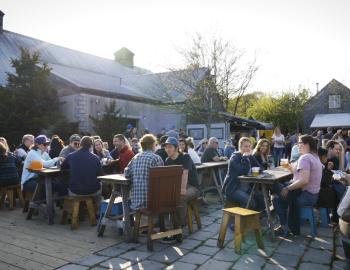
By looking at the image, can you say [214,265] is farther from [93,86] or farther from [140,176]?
[93,86]

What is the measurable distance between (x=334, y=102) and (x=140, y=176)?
117 ft

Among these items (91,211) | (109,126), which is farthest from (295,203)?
(109,126)

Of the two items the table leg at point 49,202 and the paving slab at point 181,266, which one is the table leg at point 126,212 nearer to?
the paving slab at point 181,266

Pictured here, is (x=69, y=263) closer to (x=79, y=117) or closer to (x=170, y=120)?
(x=79, y=117)

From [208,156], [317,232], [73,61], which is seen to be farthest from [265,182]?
[73,61]

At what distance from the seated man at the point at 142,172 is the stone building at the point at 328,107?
32809 mm

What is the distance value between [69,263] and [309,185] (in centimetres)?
347

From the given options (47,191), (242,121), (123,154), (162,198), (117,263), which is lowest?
(117,263)

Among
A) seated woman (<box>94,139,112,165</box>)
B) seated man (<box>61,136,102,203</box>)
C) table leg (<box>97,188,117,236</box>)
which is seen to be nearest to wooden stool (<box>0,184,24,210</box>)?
seated woman (<box>94,139,112,165</box>)

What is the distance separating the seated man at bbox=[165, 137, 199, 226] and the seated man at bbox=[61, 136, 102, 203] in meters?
1.30

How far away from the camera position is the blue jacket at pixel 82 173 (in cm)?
565

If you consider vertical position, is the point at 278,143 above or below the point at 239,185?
above

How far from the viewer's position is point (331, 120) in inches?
1364

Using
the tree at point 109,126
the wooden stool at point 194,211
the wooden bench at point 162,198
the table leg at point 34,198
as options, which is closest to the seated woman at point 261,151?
the wooden stool at point 194,211
